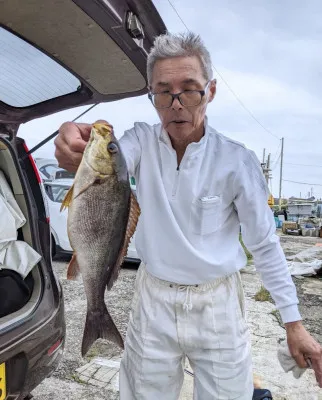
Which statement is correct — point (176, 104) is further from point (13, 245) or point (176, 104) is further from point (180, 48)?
point (13, 245)

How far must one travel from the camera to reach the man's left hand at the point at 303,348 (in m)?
1.98

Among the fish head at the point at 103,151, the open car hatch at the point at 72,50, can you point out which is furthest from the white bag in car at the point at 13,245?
the fish head at the point at 103,151

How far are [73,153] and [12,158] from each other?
4.78ft

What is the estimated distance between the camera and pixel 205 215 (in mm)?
1982

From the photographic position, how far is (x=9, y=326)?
223 centimetres

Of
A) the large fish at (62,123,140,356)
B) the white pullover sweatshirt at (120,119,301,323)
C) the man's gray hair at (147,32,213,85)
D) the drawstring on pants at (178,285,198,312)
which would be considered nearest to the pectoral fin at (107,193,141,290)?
the large fish at (62,123,140,356)

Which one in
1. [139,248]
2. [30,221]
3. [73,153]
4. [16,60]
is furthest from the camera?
[30,221]

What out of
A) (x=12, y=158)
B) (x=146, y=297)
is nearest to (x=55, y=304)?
(x=146, y=297)

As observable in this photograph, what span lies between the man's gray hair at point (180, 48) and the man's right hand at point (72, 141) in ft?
1.80

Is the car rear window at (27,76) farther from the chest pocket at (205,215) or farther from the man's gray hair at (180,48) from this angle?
the chest pocket at (205,215)


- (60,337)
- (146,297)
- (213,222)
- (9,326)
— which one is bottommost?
(60,337)

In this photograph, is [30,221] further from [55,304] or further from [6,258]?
[55,304]

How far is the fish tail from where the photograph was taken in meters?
1.86

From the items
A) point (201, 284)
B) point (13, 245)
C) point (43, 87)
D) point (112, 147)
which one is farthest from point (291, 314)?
point (43, 87)
